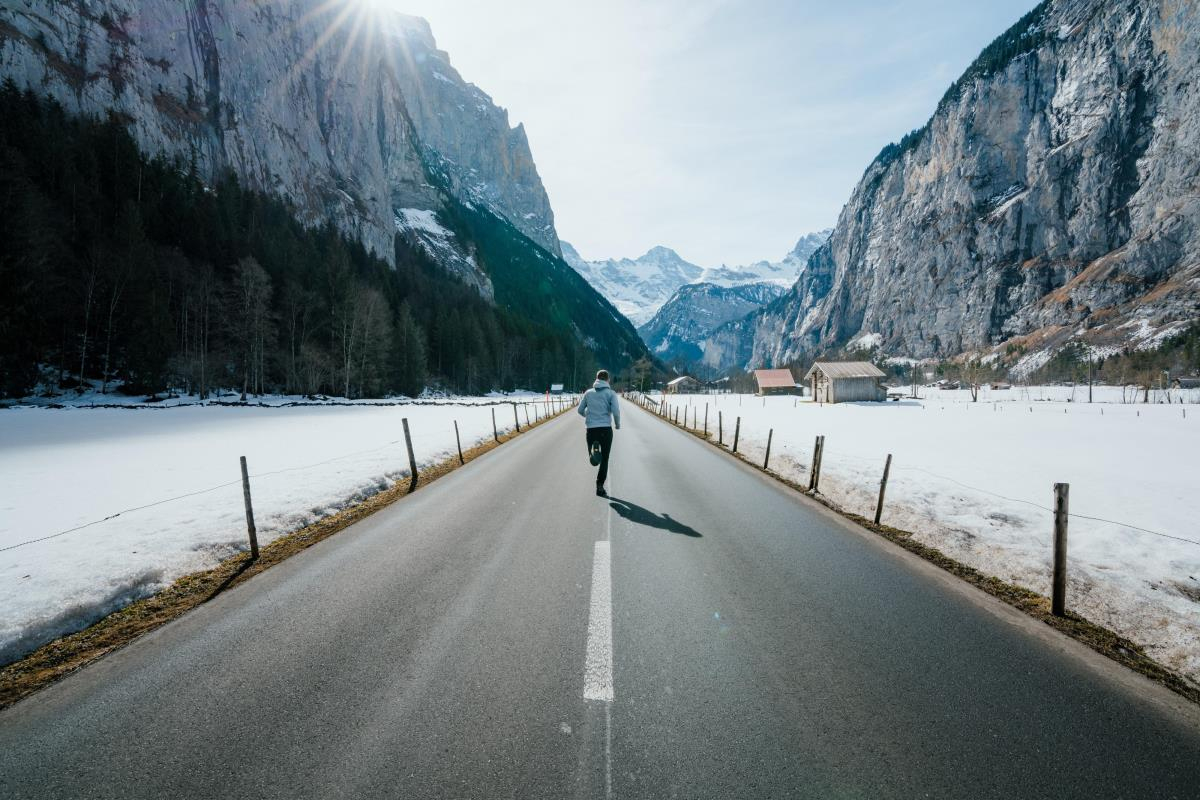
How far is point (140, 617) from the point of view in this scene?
4.50 meters

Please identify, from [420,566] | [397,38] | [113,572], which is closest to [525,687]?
[420,566]

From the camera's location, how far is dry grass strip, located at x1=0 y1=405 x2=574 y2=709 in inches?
139

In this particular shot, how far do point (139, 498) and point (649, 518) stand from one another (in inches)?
394

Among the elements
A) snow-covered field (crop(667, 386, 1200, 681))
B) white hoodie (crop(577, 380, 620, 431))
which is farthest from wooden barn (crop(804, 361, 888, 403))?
white hoodie (crop(577, 380, 620, 431))

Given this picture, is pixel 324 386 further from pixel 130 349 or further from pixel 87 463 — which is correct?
pixel 87 463

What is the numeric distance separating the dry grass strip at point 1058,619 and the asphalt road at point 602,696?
218 mm


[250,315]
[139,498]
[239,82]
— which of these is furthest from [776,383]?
[239,82]

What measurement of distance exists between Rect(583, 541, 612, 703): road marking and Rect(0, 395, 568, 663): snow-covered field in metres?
4.85

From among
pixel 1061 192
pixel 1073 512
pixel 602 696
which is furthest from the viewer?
pixel 1061 192

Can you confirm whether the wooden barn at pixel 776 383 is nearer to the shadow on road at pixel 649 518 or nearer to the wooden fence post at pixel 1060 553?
the shadow on road at pixel 649 518

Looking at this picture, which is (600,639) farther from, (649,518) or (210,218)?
(210,218)

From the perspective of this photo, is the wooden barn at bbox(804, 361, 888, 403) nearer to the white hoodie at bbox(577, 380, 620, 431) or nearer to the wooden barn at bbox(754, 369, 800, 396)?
the wooden barn at bbox(754, 369, 800, 396)

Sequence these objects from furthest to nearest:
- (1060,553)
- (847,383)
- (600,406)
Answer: (847,383) < (600,406) < (1060,553)

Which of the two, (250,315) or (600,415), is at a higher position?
(250,315)
